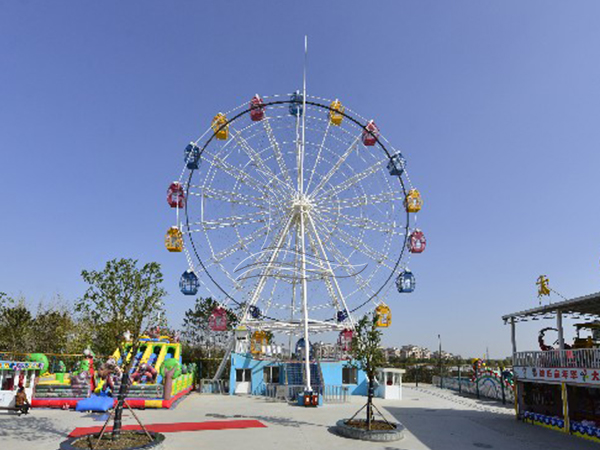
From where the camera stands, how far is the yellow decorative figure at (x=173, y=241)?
2570 cm

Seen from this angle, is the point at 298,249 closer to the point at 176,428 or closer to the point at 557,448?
the point at 176,428

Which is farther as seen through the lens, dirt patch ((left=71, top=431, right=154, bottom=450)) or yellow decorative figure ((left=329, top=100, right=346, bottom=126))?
yellow decorative figure ((left=329, top=100, right=346, bottom=126))

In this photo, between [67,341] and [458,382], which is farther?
[67,341]

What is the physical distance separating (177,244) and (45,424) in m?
11.9

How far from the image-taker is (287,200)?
27.3m

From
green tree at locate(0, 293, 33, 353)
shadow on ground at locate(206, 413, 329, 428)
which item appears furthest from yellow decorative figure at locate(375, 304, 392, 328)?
green tree at locate(0, 293, 33, 353)

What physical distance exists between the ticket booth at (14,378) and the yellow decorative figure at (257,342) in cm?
Result: 1379

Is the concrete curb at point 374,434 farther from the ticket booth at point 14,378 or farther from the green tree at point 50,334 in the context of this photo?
the green tree at point 50,334

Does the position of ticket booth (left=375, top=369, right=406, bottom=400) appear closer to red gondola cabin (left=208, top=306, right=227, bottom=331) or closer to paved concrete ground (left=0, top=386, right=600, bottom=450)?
paved concrete ground (left=0, top=386, right=600, bottom=450)

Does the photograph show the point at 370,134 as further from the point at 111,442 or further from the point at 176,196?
the point at 111,442

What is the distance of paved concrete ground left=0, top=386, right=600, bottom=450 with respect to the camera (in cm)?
1320

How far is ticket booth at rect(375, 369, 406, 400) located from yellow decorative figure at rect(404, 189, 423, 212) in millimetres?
10478

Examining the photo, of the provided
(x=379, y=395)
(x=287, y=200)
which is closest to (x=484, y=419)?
(x=379, y=395)

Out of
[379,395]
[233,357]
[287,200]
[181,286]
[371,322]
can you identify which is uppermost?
[287,200]
